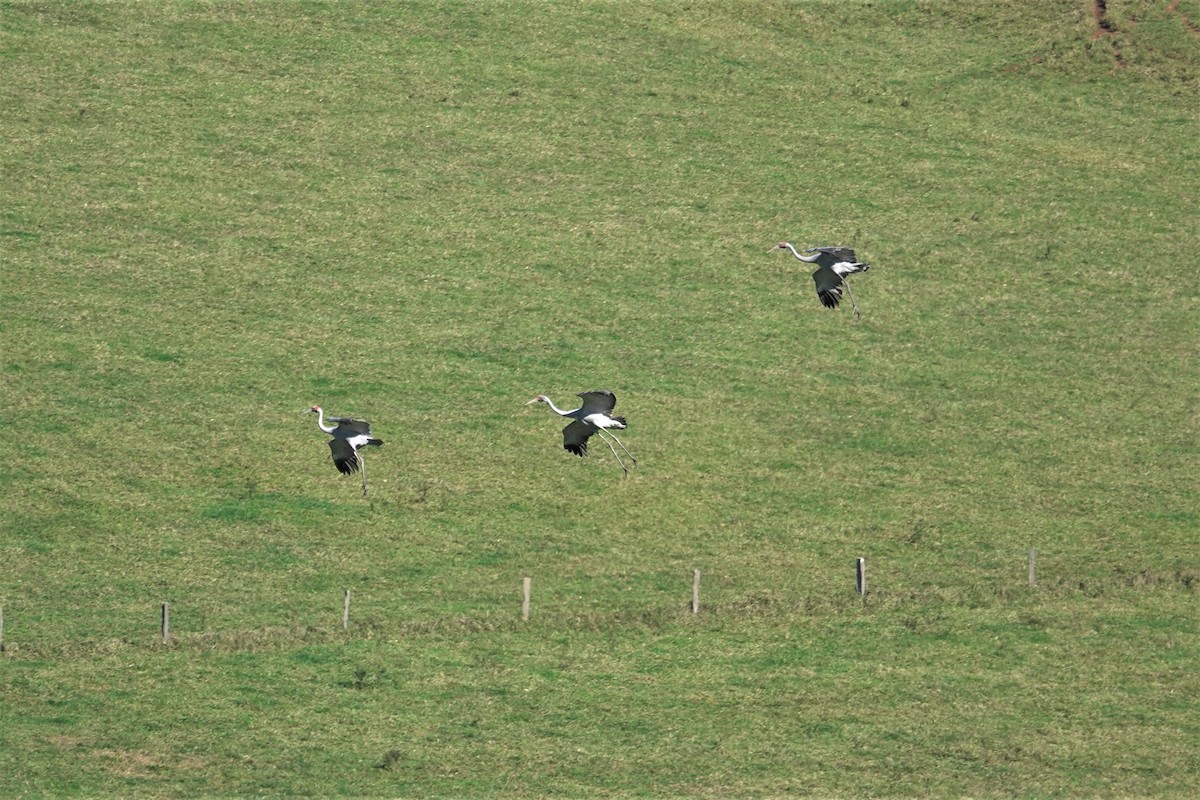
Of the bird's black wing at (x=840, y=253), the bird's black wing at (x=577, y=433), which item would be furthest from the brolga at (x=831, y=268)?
the bird's black wing at (x=577, y=433)

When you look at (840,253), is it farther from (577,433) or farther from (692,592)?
(692,592)

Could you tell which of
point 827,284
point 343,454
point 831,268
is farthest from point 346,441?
point 827,284

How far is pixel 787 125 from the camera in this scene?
65.8 metres

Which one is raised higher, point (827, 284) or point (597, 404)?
point (827, 284)

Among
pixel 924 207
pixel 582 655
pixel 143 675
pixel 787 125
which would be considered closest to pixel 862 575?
pixel 582 655

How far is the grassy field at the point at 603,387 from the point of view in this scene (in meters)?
36.2

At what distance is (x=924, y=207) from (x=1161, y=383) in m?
11.3

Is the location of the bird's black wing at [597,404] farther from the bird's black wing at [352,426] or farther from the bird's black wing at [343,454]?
the bird's black wing at [343,454]

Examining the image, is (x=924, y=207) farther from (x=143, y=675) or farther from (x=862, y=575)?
(x=143, y=675)

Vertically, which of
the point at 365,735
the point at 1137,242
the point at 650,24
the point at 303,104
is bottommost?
the point at 365,735

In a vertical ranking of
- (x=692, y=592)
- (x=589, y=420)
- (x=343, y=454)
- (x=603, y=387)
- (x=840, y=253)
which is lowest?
(x=692, y=592)

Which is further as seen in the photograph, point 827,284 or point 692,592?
point 692,592

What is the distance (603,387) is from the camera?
50375 mm

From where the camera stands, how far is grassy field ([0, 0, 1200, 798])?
3622 centimetres
